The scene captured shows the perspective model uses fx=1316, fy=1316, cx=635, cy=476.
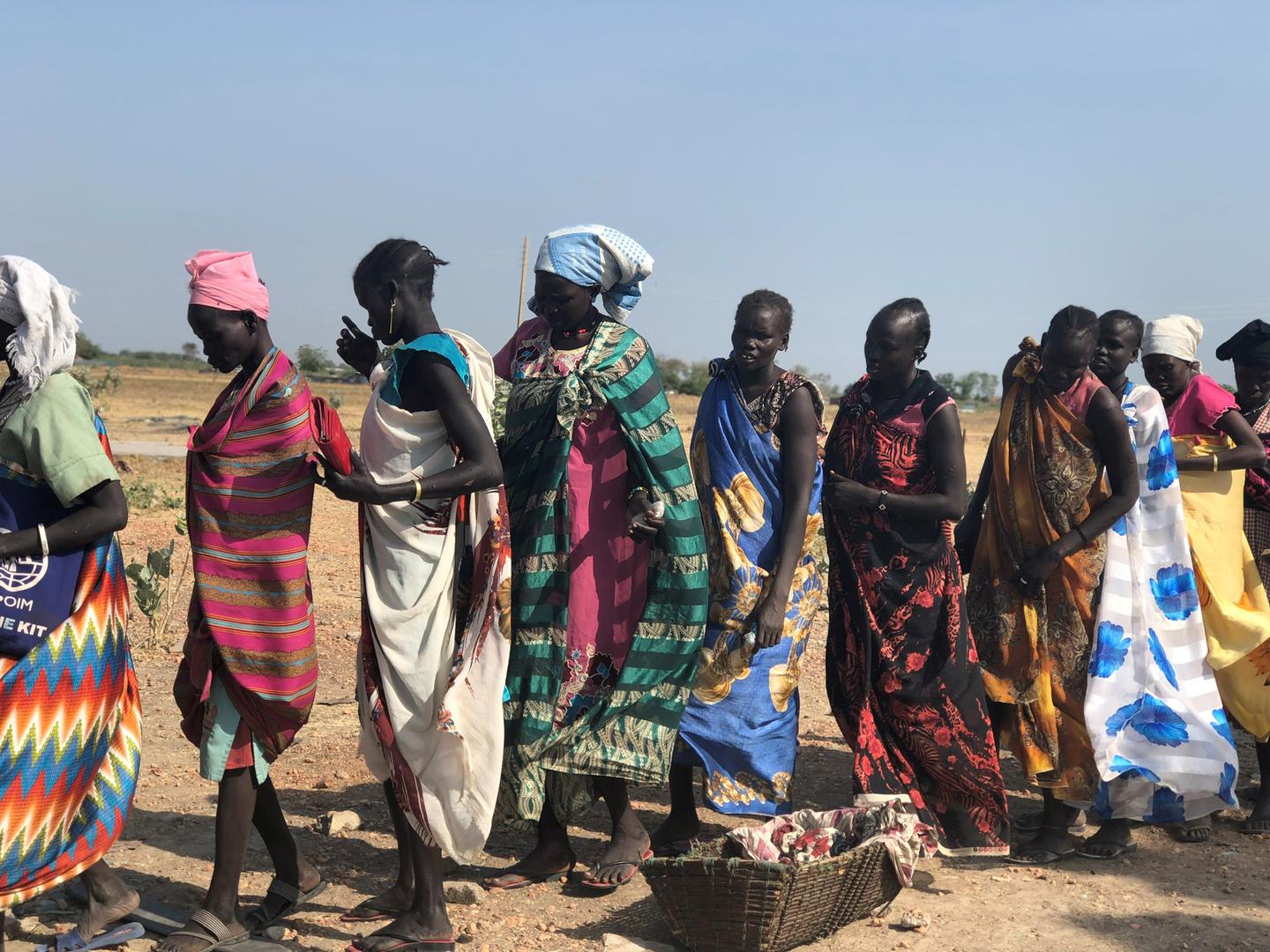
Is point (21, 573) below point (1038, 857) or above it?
above

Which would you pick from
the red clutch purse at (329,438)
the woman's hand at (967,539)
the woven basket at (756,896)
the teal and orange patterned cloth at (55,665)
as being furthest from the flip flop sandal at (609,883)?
the woman's hand at (967,539)

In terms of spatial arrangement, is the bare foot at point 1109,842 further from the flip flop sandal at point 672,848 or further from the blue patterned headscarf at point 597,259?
the blue patterned headscarf at point 597,259

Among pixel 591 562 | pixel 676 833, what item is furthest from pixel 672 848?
pixel 591 562

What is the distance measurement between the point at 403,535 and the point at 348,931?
4.61 ft

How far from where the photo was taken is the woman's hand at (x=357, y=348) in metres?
4.86

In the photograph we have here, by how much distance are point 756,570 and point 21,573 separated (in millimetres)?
2646

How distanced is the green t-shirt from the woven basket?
2.14 metres

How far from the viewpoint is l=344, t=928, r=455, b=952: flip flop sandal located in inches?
165

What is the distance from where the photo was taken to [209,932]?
4098 mm

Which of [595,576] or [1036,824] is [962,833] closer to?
[1036,824]

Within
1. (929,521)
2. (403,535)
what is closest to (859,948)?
(929,521)

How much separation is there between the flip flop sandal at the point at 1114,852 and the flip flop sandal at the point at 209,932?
3397mm

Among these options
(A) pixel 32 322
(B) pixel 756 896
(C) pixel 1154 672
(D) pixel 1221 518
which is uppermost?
(A) pixel 32 322

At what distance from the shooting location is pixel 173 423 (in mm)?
28469
